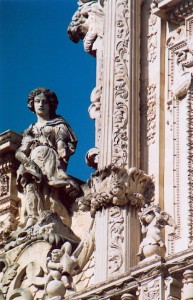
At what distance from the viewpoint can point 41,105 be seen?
77.5 feet

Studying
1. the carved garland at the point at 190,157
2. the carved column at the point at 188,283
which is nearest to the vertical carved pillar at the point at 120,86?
the carved garland at the point at 190,157

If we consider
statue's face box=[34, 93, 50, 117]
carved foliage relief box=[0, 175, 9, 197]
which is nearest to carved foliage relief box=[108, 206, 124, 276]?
statue's face box=[34, 93, 50, 117]

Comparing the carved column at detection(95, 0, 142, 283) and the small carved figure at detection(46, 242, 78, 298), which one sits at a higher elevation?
the carved column at detection(95, 0, 142, 283)

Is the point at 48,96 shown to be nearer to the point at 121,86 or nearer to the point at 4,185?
the point at 4,185

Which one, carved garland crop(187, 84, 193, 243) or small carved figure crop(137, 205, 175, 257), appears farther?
carved garland crop(187, 84, 193, 243)

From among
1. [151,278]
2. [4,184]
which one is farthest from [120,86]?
[151,278]

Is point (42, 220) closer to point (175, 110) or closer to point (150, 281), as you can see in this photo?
point (175, 110)

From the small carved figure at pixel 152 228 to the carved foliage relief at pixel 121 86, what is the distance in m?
1.61

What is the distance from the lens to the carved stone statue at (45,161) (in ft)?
75.5

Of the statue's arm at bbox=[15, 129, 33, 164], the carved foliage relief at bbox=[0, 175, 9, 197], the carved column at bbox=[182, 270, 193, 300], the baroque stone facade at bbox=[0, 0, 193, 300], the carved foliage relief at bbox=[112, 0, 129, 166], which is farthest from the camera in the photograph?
the carved foliage relief at bbox=[0, 175, 9, 197]

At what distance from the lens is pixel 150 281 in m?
18.9

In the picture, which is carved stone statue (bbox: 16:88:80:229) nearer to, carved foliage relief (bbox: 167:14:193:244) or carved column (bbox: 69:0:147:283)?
carved column (bbox: 69:0:147:283)

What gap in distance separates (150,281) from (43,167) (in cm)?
458

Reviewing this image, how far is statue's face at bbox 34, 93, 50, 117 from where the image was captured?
23.6 meters
